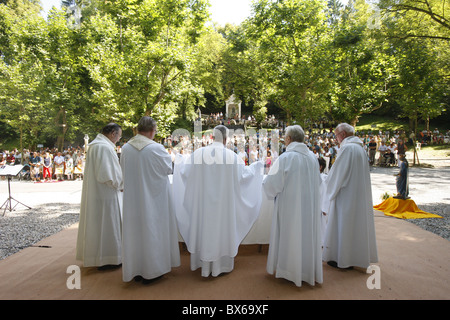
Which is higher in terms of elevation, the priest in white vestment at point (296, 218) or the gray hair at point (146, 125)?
the gray hair at point (146, 125)

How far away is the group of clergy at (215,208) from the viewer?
133 inches

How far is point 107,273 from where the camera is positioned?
3828 millimetres

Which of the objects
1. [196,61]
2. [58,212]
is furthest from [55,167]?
[196,61]

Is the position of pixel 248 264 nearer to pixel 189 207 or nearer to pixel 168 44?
pixel 189 207

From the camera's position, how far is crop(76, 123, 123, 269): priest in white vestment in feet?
12.7

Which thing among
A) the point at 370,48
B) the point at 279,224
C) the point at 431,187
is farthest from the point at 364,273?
the point at 370,48

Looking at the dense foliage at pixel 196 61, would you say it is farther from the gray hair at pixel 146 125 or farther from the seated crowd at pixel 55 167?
the gray hair at pixel 146 125

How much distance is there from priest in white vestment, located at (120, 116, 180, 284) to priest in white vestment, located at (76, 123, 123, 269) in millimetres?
498

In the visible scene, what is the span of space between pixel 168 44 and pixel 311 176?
14119 mm

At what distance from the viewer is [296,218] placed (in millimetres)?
3350

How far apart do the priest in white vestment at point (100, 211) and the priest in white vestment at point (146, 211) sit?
0.50 m

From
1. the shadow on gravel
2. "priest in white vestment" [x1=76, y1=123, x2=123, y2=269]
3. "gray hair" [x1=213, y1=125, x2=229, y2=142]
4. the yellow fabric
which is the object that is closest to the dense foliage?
the yellow fabric

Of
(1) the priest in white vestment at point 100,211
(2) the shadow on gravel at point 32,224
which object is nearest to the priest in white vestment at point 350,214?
(1) the priest in white vestment at point 100,211

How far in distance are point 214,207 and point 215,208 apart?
19 mm
